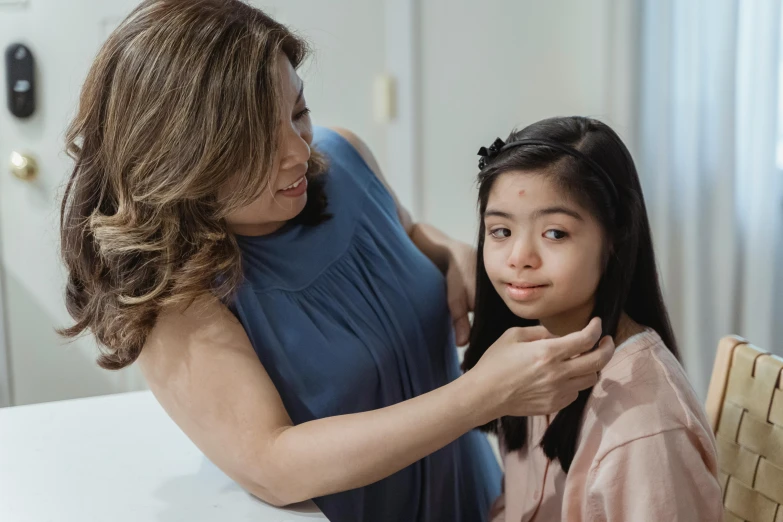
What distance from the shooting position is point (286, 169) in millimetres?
1089

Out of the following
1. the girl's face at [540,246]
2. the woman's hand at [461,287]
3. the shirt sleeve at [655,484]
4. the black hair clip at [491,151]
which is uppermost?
the black hair clip at [491,151]

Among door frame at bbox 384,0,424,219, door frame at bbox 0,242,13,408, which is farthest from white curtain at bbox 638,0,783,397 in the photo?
door frame at bbox 0,242,13,408

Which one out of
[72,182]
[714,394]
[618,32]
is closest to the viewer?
[72,182]

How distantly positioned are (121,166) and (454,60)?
6.30ft

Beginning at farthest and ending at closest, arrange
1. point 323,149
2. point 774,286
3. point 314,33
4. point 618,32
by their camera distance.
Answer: point 314,33, point 618,32, point 774,286, point 323,149

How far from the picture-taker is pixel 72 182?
107 centimetres

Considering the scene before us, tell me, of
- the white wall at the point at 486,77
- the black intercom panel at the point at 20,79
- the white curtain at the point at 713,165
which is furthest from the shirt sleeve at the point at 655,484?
the black intercom panel at the point at 20,79

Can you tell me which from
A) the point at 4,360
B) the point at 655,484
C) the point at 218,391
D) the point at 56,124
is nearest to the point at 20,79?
the point at 56,124

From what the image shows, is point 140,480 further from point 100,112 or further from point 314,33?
point 314,33

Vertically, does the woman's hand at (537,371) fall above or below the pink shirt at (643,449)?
above

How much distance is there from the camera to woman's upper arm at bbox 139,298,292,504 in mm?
999

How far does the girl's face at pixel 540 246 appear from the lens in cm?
96

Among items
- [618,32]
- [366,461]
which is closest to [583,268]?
[366,461]

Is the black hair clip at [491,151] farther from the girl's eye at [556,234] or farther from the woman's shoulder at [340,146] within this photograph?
the woman's shoulder at [340,146]
